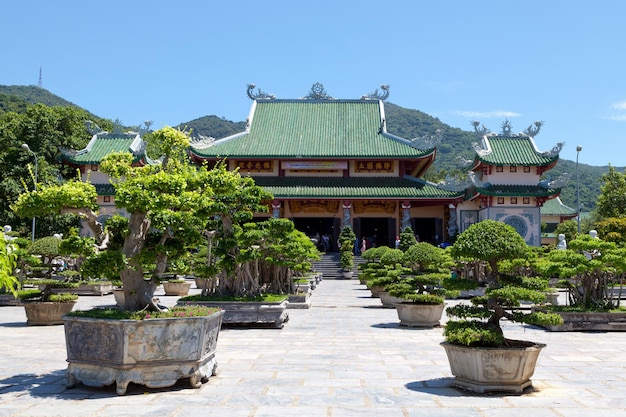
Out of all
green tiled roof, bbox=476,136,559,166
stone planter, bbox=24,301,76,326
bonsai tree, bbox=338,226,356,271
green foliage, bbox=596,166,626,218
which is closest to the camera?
stone planter, bbox=24,301,76,326

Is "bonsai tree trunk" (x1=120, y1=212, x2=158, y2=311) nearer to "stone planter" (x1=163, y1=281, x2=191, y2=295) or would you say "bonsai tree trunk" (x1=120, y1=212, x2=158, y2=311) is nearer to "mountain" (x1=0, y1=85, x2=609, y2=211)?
"stone planter" (x1=163, y1=281, x2=191, y2=295)

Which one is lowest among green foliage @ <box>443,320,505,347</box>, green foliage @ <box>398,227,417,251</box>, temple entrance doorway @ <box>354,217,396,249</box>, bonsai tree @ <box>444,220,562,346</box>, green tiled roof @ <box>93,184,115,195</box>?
green foliage @ <box>443,320,505,347</box>

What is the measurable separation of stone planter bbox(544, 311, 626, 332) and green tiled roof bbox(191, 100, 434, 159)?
23.9 m

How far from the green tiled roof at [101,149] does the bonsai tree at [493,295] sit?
2998 cm

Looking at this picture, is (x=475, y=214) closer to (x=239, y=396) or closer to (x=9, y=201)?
(x=9, y=201)

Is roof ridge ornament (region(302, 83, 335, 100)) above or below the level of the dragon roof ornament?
above

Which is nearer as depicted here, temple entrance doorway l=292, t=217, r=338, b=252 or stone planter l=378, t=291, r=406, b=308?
stone planter l=378, t=291, r=406, b=308

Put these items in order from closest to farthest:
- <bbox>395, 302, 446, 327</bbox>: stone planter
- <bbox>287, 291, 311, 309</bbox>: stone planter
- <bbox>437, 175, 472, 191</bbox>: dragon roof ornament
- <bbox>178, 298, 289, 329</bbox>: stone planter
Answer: <bbox>178, 298, 289, 329</bbox>: stone planter < <bbox>395, 302, 446, 327</bbox>: stone planter < <bbox>287, 291, 311, 309</bbox>: stone planter < <bbox>437, 175, 472, 191</bbox>: dragon roof ornament

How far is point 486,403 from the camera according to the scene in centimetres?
662

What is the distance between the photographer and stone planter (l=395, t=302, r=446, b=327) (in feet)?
45.5

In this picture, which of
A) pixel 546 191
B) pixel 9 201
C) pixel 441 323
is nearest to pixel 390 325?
pixel 441 323

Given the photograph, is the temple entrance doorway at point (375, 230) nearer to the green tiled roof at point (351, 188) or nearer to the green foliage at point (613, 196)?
the green tiled roof at point (351, 188)


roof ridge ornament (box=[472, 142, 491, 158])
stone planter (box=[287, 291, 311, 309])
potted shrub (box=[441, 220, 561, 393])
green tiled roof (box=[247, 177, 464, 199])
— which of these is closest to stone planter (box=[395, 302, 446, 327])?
stone planter (box=[287, 291, 311, 309])

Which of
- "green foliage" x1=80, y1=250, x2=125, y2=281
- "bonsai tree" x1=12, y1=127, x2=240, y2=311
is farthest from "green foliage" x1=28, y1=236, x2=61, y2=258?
"green foliage" x1=80, y1=250, x2=125, y2=281
